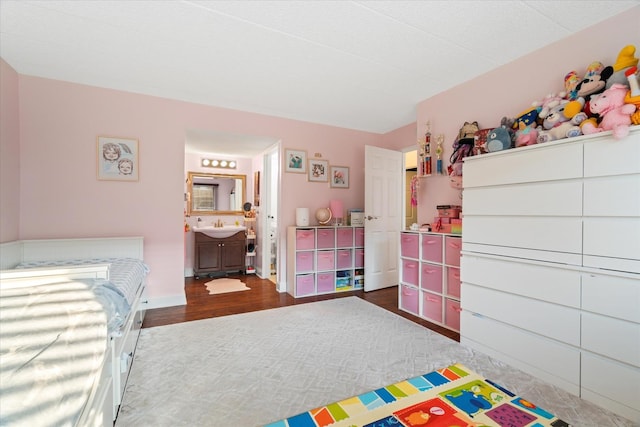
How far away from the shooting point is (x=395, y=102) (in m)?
3.62

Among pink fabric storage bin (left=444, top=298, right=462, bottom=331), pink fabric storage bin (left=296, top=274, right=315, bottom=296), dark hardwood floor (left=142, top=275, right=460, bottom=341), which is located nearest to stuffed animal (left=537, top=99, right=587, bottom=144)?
pink fabric storage bin (left=444, top=298, right=462, bottom=331)

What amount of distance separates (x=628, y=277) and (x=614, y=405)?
73 cm

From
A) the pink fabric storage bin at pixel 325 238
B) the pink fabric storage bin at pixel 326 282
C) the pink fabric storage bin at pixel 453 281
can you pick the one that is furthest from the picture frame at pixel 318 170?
the pink fabric storage bin at pixel 453 281

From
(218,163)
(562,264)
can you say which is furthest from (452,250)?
(218,163)

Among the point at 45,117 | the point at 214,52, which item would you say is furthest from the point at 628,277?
the point at 45,117

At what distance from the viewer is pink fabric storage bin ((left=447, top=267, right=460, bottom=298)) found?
8.95 ft

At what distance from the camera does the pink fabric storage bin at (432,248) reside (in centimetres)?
290

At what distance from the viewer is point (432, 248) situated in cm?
297

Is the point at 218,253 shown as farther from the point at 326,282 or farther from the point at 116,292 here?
the point at 116,292

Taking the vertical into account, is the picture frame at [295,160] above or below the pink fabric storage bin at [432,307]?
above

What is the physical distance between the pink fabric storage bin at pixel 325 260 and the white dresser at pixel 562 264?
2.02 m

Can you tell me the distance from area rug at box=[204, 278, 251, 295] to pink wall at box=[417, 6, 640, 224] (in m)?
2.84

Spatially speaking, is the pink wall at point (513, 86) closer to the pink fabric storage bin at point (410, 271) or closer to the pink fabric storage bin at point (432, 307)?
the pink fabric storage bin at point (410, 271)

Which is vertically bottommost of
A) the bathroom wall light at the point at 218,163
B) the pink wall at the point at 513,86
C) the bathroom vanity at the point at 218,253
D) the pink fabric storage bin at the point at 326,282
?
the pink fabric storage bin at the point at 326,282
